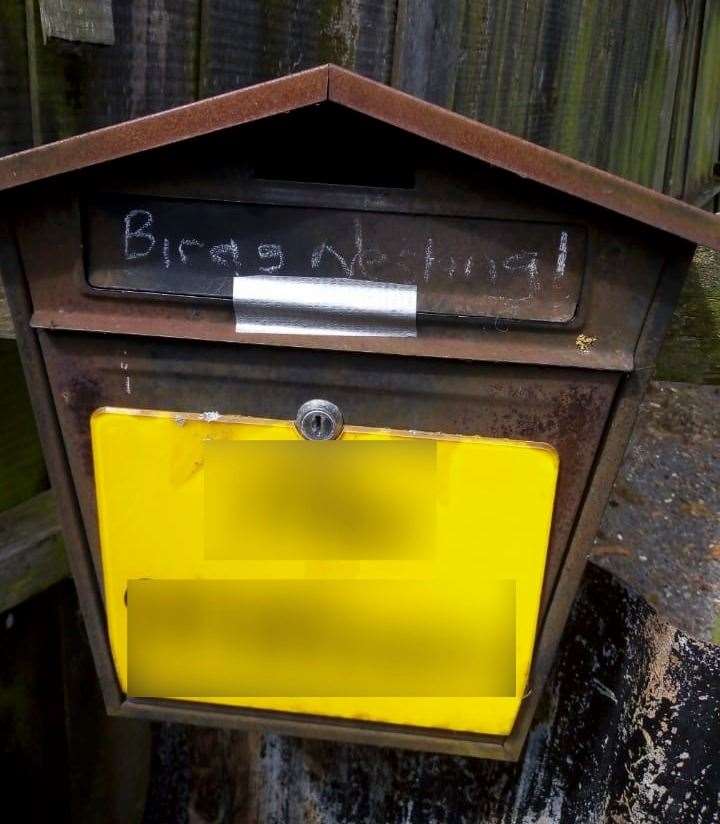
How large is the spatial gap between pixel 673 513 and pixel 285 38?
1495mm

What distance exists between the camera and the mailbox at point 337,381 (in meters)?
1.11

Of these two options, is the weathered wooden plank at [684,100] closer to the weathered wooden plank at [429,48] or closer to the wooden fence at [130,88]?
the wooden fence at [130,88]

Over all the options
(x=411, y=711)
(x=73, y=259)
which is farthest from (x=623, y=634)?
(x=73, y=259)

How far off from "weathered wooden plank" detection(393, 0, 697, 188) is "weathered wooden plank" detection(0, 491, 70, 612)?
4.55 feet

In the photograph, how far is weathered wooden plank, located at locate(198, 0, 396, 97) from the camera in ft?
5.64

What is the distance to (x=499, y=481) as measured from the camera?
1.24m

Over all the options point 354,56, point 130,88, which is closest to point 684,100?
point 354,56

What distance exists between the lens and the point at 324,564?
1319 millimetres

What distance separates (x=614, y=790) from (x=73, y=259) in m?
1.54

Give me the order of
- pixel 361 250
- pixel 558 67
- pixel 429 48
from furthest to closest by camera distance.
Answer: pixel 558 67, pixel 429 48, pixel 361 250

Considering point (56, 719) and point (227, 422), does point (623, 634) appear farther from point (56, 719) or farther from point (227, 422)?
point (56, 719)

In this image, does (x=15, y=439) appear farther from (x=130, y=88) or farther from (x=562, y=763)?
(x=562, y=763)

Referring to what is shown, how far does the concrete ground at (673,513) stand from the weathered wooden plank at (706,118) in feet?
13.9

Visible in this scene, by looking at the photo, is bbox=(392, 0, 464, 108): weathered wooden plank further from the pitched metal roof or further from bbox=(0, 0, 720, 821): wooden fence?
the pitched metal roof
